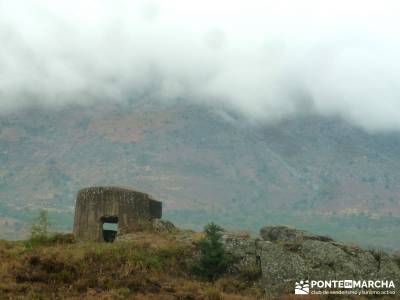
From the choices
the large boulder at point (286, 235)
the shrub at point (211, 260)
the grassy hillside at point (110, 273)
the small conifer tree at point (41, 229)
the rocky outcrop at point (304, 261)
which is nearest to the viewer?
the grassy hillside at point (110, 273)

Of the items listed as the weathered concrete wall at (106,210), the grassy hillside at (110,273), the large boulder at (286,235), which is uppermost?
the weathered concrete wall at (106,210)

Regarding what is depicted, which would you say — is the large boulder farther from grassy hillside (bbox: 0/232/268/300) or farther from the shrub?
grassy hillside (bbox: 0/232/268/300)

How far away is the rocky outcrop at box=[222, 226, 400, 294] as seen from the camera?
25.0 metres

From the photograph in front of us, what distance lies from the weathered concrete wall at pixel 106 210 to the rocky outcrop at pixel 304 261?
223 inches

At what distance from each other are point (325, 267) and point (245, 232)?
4.85m

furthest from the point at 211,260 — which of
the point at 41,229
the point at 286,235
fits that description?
the point at 41,229

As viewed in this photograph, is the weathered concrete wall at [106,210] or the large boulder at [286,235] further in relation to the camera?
the weathered concrete wall at [106,210]

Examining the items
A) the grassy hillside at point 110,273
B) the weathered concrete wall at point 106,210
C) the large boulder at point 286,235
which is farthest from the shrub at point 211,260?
the weathered concrete wall at point 106,210

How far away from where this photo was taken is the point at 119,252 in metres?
24.7

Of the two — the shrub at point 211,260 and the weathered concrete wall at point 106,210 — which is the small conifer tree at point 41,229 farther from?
the shrub at point 211,260

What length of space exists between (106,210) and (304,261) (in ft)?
34.4

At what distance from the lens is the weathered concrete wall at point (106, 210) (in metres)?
30.6

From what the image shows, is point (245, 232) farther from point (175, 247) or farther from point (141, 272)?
point (141, 272)

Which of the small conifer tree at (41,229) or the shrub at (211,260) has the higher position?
the small conifer tree at (41,229)
